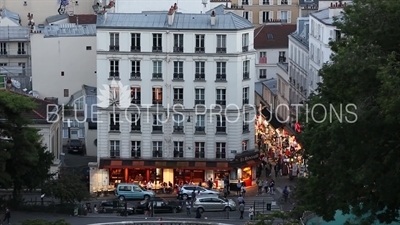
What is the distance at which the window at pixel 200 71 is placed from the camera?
83312 millimetres

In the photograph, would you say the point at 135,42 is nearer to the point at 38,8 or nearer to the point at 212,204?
the point at 212,204

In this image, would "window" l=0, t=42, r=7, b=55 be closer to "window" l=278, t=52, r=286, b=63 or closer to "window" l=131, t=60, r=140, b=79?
"window" l=278, t=52, r=286, b=63

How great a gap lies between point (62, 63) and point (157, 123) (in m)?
17.8

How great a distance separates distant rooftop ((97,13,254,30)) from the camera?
8325 centimetres

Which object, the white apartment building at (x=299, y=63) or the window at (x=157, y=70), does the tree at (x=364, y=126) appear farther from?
the white apartment building at (x=299, y=63)

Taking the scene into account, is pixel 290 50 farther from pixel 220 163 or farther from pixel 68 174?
pixel 68 174

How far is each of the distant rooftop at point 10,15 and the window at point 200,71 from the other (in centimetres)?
3781

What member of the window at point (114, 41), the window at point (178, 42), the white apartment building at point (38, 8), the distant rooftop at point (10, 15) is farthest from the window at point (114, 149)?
the white apartment building at point (38, 8)

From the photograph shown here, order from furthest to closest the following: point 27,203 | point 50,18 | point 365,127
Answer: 1. point 50,18
2. point 27,203
3. point 365,127

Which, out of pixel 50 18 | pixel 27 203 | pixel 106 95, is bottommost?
pixel 27 203

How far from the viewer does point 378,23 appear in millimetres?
50438

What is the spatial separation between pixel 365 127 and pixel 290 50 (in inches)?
2158

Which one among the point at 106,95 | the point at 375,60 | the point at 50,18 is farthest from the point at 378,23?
the point at 50,18

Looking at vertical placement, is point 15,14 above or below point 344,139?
above
